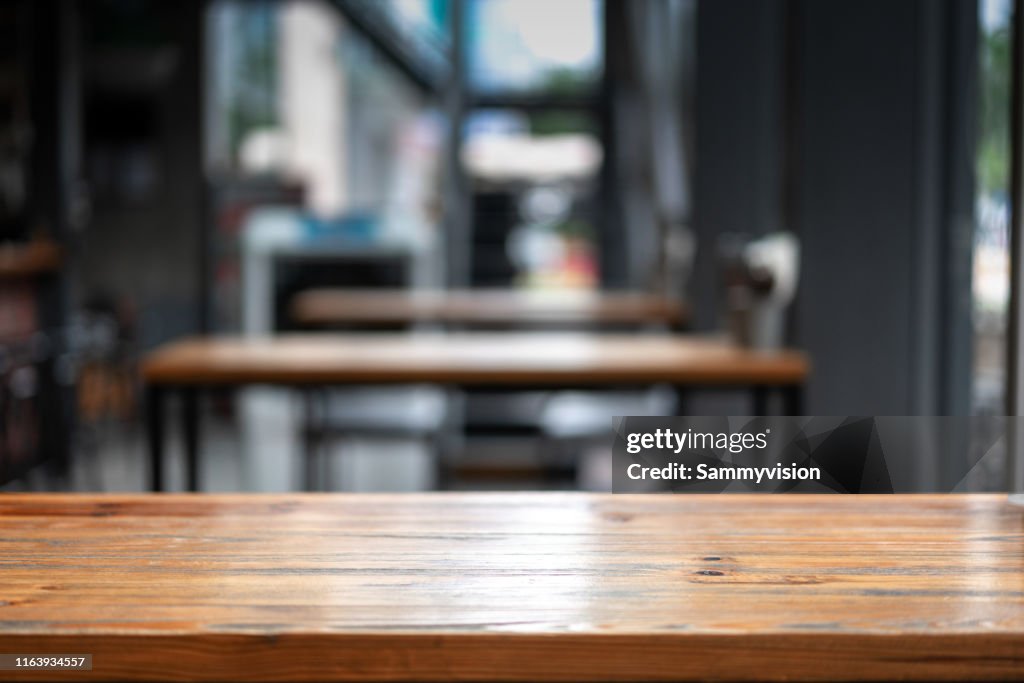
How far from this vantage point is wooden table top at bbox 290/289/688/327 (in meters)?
4.68

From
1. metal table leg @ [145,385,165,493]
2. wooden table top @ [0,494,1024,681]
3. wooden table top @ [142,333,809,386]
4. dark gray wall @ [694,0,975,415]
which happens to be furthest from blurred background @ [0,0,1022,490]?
metal table leg @ [145,385,165,493]

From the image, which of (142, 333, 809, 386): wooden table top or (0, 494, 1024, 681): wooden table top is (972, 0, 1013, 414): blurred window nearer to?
(142, 333, 809, 386): wooden table top

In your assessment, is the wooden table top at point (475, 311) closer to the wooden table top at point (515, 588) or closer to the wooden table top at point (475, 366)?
the wooden table top at point (475, 366)

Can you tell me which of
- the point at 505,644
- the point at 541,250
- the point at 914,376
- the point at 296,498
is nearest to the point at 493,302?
the point at 541,250

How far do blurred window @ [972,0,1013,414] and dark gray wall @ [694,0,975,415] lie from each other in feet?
0.52

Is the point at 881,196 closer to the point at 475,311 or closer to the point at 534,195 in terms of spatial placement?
the point at 475,311

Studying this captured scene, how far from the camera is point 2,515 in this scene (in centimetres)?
87

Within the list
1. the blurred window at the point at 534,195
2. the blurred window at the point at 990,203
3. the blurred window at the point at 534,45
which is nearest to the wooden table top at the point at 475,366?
the blurred window at the point at 990,203

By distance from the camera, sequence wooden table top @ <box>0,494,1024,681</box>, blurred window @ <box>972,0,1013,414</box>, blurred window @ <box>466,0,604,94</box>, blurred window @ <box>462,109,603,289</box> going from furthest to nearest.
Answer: blurred window @ <box>466,0,604,94</box> → blurred window @ <box>462,109,603,289</box> → blurred window @ <box>972,0,1013,414</box> → wooden table top @ <box>0,494,1024,681</box>

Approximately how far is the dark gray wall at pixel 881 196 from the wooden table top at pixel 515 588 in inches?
91.9

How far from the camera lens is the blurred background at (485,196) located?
3.16m

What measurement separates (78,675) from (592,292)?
714 cm

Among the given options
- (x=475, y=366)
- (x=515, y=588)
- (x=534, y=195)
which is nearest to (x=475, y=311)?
(x=475, y=366)

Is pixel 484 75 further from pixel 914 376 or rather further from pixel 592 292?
pixel 914 376
